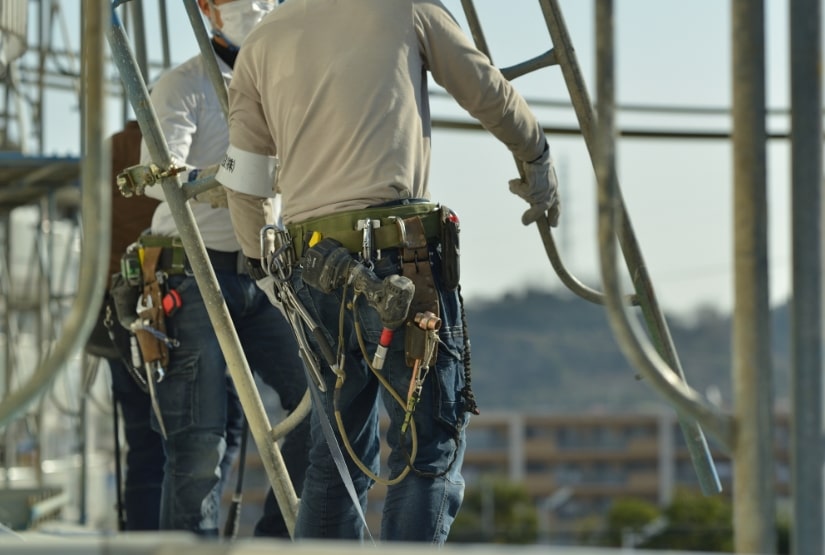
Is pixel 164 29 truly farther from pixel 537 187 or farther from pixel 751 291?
pixel 751 291

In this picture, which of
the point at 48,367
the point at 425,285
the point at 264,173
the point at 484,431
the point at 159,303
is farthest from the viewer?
the point at 484,431

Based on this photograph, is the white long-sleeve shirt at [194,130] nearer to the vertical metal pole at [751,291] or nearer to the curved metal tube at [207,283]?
the curved metal tube at [207,283]

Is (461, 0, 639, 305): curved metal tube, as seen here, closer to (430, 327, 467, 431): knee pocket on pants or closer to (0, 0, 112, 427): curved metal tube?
(430, 327, 467, 431): knee pocket on pants

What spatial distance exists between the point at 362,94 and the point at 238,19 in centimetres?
95

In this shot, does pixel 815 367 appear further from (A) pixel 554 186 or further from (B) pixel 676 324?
(B) pixel 676 324

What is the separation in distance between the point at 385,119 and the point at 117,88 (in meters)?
4.15

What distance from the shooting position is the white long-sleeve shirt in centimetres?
374

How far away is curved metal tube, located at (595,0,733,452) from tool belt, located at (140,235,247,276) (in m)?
2.22

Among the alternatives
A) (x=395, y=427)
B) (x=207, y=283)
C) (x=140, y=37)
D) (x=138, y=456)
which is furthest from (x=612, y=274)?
(x=140, y=37)

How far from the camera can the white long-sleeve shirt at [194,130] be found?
3.74 metres

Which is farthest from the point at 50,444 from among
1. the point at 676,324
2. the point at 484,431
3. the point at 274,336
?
the point at 676,324

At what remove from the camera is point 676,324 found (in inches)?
5492

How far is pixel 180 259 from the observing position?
3.78 metres

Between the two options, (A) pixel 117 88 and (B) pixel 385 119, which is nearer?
(B) pixel 385 119
